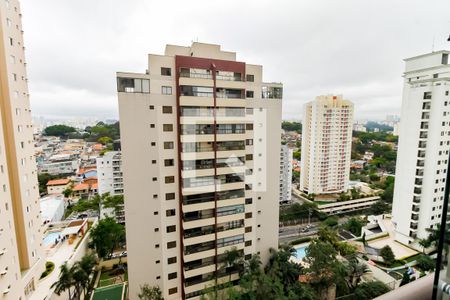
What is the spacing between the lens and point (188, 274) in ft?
22.9

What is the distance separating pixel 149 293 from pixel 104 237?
542cm

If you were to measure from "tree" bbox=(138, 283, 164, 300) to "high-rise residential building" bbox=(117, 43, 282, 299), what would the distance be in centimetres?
21

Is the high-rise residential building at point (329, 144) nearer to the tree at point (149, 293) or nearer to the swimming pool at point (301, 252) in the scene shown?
the swimming pool at point (301, 252)

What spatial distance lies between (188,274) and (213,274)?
3.33 ft

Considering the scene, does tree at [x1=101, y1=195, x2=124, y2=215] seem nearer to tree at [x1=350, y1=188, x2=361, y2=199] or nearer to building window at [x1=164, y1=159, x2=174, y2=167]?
building window at [x1=164, y1=159, x2=174, y2=167]

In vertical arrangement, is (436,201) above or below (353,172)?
above

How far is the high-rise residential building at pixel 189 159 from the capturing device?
645cm

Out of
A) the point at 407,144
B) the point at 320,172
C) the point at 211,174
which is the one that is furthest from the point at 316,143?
the point at 211,174

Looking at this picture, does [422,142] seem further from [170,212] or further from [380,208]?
[170,212]

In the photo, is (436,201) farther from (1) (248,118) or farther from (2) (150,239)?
(2) (150,239)

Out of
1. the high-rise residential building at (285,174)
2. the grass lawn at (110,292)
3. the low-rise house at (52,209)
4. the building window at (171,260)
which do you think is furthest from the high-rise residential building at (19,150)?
the high-rise residential building at (285,174)

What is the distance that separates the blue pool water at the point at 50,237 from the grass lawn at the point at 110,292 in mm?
3718

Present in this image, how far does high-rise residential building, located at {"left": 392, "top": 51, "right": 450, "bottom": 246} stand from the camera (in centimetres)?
1009

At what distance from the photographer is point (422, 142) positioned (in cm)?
1062
